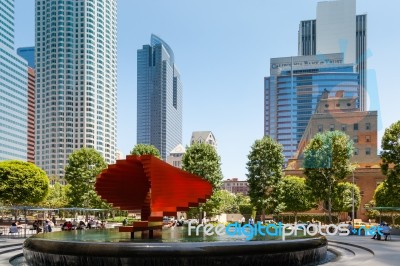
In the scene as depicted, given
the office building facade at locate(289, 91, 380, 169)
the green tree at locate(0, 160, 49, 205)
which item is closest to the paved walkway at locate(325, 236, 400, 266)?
the green tree at locate(0, 160, 49, 205)

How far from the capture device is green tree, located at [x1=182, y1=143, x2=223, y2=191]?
174 ft

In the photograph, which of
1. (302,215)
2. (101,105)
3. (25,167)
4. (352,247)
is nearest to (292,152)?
(101,105)

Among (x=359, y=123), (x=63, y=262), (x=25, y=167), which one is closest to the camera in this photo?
(x=63, y=262)

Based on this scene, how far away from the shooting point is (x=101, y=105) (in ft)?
650

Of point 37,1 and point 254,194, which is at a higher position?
point 37,1

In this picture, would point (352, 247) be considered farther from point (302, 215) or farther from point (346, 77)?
point (346, 77)

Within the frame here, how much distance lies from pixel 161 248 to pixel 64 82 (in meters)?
185

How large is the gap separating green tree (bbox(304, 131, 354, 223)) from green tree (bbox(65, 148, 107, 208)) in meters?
29.2

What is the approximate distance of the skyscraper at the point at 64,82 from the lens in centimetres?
19200

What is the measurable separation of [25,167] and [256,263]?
5308 cm

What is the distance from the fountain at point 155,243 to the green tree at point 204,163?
90.7 ft

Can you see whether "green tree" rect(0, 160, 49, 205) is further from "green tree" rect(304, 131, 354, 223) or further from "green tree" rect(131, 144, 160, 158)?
"green tree" rect(304, 131, 354, 223)

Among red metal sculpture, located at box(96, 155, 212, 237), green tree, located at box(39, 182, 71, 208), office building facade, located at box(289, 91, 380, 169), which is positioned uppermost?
office building facade, located at box(289, 91, 380, 169)

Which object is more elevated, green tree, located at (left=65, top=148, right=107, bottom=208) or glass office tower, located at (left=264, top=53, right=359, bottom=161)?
glass office tower, located at (left=264, top=53, right=359, bottom=161)
